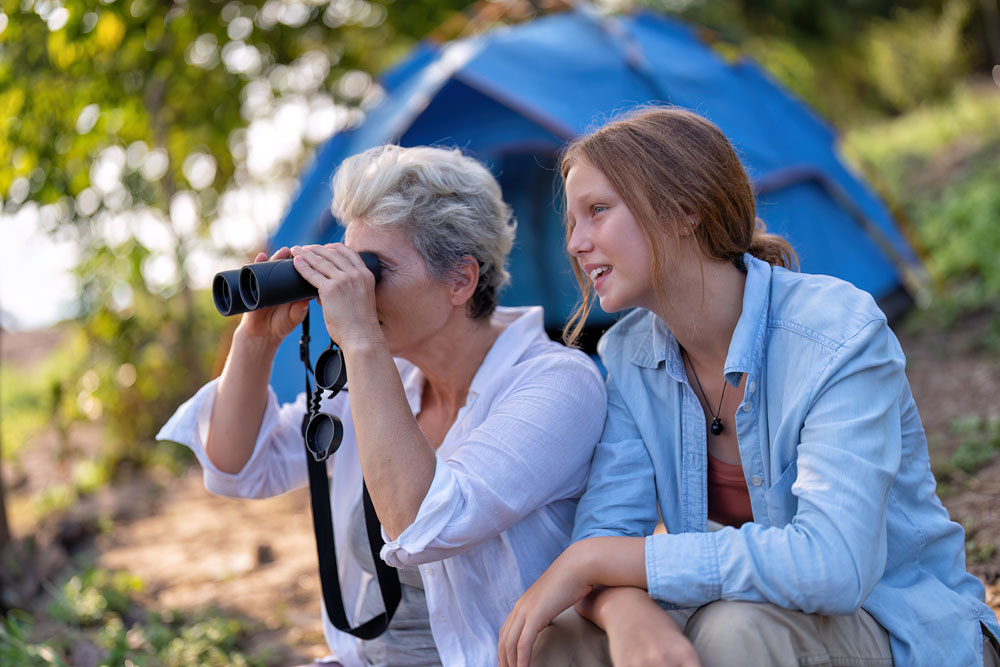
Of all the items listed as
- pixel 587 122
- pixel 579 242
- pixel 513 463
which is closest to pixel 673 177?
pixel 579 242

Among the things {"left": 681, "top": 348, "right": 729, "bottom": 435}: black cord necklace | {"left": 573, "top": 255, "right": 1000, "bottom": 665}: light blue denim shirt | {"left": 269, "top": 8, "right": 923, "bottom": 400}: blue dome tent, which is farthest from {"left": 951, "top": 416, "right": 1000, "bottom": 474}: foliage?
{"left": 681, "top": 348, "right": 729, "bottom": 435}: black cord necklace

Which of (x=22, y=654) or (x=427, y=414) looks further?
(x=22, y=654)

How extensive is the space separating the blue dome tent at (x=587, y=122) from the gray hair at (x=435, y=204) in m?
1.58

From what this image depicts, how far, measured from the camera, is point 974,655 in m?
1.37

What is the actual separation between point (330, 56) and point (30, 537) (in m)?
3.29

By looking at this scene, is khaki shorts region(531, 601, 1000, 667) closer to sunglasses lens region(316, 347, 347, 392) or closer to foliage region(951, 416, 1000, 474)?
sunglasses lens region(316, 347, 347, 392)

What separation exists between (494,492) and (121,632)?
65.9 inches

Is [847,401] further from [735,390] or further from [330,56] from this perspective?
[330,56]

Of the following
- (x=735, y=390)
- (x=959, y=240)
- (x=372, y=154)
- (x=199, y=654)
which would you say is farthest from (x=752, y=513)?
(x=959, y=240)

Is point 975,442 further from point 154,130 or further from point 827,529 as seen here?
point 154,130

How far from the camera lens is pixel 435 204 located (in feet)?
5.72

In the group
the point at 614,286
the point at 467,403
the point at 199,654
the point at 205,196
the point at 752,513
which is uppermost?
the point at 614,286

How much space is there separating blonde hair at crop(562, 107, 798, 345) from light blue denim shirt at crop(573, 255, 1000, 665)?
9 cm

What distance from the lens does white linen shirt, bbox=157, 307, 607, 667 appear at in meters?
1.46
